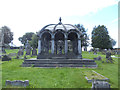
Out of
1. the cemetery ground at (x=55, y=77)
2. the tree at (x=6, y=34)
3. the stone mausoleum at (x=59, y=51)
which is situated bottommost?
the cemetery ground at (x=55, y=77)

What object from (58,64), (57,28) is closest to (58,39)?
(57,28)

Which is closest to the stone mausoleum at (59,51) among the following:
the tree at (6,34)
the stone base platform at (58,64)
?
the stone base platform at (58,64)

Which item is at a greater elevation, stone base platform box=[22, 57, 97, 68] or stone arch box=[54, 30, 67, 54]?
stone arch box=[54, 30, 67, 54]

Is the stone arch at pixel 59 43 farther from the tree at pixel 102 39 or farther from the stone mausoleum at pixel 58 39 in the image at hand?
the tree at pixel 102 39

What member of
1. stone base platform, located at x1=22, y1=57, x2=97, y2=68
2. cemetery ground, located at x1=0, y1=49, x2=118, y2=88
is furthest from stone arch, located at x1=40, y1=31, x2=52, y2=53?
cemetery ground, located at x1=0, y1=49, x2=118, y2=88

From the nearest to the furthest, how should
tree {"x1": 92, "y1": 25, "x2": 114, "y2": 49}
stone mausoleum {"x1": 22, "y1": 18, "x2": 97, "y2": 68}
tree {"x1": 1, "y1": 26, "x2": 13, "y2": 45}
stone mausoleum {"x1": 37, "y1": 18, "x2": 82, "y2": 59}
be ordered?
stone mausoleum {"x1": 22, "y1": 18, "x2": 97, "y2": 68}
stone mausoleum {"x1": 37, "y1": 18, "x2": 82, "y2": 59}
tree {"x1": 92, "y1": 25, "x2": 114, "y2": 49}
tree {"x1": 1, "y1": 26, "x2": 13, "y2": 45}

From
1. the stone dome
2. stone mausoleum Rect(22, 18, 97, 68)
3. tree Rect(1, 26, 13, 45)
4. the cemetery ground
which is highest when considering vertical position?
tree Rect(1, 26, 13, 45)

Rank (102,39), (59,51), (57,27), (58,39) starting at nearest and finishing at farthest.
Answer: (57,27)
(59,51)
(58,39)
(102,39)

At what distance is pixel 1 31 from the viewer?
3884 cm

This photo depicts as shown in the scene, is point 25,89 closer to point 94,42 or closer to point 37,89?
point 37,89

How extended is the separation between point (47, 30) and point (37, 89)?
9799 mm

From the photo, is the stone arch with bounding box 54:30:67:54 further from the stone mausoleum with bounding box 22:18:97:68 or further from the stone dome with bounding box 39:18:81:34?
the stone dome with bounding box 39:18:81:34

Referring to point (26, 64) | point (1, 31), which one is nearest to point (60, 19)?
point (26, 64)

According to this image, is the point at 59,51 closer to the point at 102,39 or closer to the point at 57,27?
the point at 57,27
